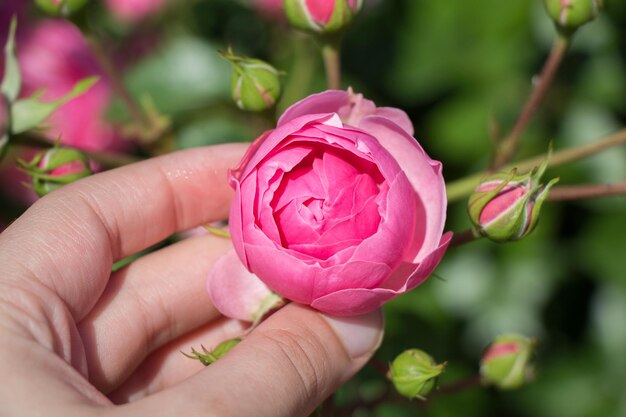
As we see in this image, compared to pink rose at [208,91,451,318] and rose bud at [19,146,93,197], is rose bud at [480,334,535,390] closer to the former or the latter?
pink rose at [208,91,451,318]

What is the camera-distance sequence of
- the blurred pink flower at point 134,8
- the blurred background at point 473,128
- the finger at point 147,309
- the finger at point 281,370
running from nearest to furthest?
the finger at point 281,370, the finger at point 147,309, the blurred background at point 473,128, the blurred pink flower at point 134,8

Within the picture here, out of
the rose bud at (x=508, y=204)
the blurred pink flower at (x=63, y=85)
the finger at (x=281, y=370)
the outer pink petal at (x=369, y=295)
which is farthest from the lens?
the blurred pink flower at (x=63, y=85)

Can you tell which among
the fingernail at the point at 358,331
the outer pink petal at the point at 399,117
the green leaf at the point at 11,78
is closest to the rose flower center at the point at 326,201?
the outer pink petal at the point at 399,117

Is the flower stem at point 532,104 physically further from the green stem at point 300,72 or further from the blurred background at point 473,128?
the green stem at point 300,72

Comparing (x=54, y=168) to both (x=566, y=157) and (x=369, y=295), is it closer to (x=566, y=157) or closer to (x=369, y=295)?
(x=369, y=295)

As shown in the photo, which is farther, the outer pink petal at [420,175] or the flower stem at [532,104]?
the flower stem at [532,104]

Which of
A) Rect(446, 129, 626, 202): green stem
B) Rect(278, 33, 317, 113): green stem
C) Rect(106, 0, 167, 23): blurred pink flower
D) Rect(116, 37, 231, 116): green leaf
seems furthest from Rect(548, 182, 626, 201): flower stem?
Rect(106, 0, 167, 23): blurred pink flower
